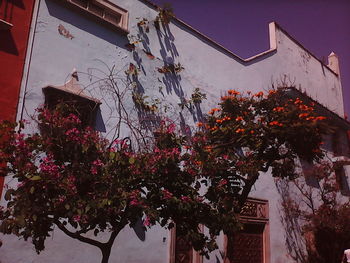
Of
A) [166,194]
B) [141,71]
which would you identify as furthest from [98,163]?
[141,71]

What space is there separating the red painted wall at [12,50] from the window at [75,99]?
663 millimetres

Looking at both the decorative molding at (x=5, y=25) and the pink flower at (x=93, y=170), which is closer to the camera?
the pink flower at (x=93, y=170)

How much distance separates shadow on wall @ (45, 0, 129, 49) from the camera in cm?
772

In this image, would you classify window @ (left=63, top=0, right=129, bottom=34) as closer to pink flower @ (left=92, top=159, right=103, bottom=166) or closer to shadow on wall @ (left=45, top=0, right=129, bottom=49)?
shadow on wall @ (left=45, top=0, right=129, bottom=49)

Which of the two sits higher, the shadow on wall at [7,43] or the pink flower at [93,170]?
the shadow on wall at [7,43]

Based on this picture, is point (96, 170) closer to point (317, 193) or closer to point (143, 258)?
point (143, 258)

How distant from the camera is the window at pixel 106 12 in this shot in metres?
8.42

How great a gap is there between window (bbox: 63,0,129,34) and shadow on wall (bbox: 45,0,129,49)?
0.53ft

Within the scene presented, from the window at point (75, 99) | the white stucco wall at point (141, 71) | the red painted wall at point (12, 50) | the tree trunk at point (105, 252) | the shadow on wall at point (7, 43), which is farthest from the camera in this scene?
the window at point (75, 99)

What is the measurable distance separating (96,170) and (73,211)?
2.08 feet

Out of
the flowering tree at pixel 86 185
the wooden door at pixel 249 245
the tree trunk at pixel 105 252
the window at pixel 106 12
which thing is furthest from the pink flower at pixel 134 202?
the wooden door at pixel 249 245

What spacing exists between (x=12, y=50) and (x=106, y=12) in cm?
313

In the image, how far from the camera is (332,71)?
736 inches

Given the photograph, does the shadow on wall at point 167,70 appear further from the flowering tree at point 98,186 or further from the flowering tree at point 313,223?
the flowering tree at point 313,223
